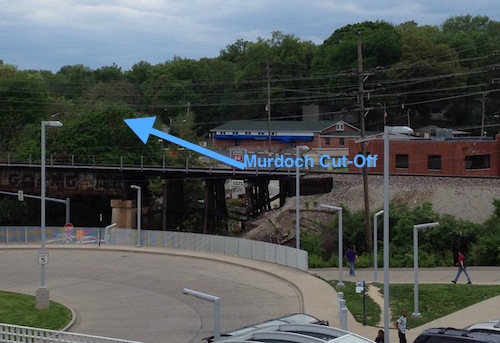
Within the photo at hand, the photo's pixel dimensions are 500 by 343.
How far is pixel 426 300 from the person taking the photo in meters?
29.3

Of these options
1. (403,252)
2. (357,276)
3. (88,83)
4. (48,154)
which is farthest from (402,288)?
(88,83)

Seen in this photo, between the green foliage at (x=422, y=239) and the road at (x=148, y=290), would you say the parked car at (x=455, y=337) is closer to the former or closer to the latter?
the road at (x=148, y=290)

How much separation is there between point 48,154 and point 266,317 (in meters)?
52.9

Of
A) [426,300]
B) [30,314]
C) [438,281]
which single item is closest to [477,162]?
[438,281]

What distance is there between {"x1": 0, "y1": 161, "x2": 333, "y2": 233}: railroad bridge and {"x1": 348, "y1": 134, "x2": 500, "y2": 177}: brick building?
873 centimetres

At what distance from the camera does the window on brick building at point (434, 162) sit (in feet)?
191

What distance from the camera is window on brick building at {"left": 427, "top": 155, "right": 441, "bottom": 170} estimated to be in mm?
58312

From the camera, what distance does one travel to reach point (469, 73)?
9706 centimetres

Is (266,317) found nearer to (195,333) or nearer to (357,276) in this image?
(195,333)

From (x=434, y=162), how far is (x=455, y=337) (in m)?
42.6

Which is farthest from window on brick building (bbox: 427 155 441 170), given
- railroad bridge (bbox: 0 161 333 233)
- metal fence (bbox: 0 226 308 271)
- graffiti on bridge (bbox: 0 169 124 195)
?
graffiti on bridge (bbox: 0 169 124 195)

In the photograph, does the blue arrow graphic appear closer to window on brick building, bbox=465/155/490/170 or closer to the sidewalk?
window on brick building, bbox=465/155/490/170

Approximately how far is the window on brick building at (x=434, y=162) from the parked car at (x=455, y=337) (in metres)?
41.4

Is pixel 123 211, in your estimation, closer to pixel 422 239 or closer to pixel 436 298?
pixel 422 239
